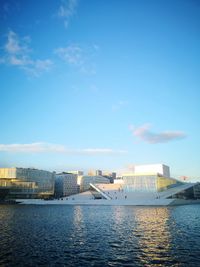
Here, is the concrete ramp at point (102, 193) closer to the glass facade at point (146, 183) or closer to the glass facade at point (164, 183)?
the glass facade at point (146, 183)

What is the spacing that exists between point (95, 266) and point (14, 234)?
2028 centimetres

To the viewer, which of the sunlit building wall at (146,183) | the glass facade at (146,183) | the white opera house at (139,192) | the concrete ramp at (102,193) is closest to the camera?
the white opera house at (139,192)

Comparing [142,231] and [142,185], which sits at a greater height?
[142,185]

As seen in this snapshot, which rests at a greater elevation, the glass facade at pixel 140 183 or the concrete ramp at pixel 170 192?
the glass facade at pixel 140 183

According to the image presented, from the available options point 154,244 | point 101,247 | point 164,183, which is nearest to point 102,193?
point 164,183

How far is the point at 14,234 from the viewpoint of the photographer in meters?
39.5

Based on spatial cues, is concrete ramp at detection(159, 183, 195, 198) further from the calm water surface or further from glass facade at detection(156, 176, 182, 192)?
the calm water surface

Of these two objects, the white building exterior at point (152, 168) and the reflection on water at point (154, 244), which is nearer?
the reflection on water at point (154, 244)

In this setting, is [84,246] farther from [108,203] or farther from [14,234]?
[108,203]

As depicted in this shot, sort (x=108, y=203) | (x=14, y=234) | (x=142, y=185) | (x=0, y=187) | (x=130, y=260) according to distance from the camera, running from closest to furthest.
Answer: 1. (x=130, y=260)
2. (x=14, y=234)
3. (x=108, y=203)
4. (x=142, y=185)
5. (x=0, y=187)

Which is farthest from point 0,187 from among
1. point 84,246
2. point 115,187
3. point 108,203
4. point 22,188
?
point 84,246

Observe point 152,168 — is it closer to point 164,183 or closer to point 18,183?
point 164,183

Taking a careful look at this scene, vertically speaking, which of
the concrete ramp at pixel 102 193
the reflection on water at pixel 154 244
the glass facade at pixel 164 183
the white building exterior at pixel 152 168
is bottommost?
the reflection on water at pixel 154 244

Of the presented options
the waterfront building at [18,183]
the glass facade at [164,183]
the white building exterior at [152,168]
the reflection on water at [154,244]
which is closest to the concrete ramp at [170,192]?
the glass facade at [164,183]
